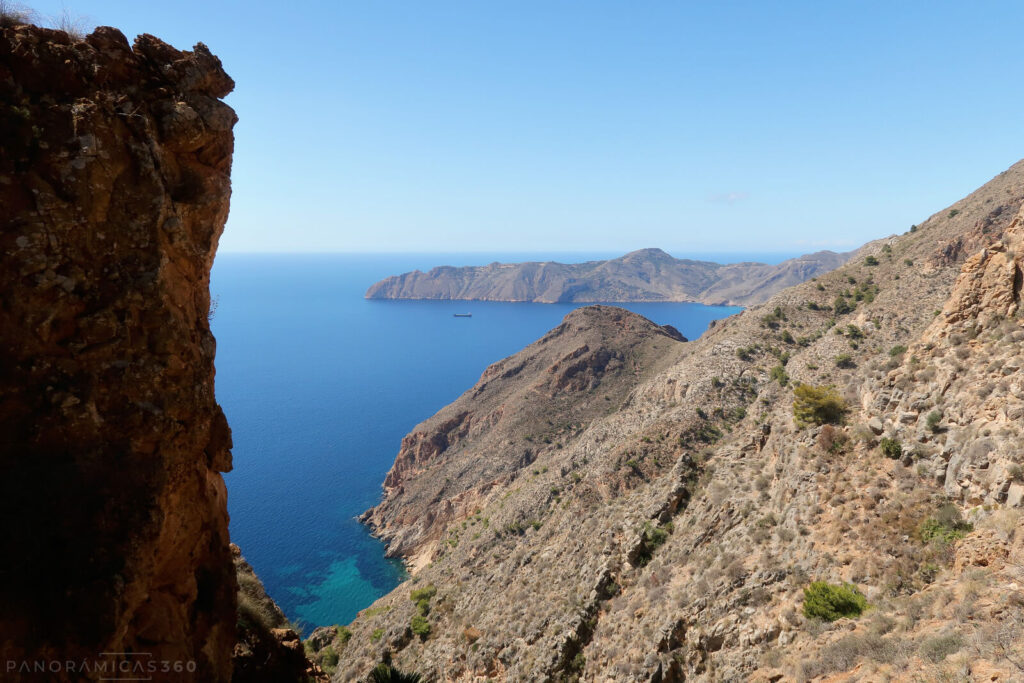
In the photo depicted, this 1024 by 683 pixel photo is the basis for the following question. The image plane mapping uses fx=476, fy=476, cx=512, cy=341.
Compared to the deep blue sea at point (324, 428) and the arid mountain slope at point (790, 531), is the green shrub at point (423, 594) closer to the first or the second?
the arid mountain slope at point (790, 531)

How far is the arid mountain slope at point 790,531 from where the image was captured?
11688 millimetres

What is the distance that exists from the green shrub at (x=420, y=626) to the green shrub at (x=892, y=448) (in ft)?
81.6

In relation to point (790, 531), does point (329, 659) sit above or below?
below

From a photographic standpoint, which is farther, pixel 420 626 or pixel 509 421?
pixel 509 421

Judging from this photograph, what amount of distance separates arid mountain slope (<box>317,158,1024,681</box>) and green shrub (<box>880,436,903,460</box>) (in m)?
0.07

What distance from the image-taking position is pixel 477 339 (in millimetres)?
171875

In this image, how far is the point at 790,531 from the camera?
1702cm

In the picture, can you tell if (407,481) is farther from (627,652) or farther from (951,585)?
(951,585)

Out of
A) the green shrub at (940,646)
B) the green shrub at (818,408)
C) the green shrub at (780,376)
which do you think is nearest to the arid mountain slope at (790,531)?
the green shrub at (940,646)

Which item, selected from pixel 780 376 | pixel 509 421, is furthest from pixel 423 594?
pixel 509 421

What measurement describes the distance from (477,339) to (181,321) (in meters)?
162

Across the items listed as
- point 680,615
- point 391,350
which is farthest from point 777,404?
point 391,350

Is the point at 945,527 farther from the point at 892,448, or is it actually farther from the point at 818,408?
the point at 818,408

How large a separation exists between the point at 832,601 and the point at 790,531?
4049 mm
